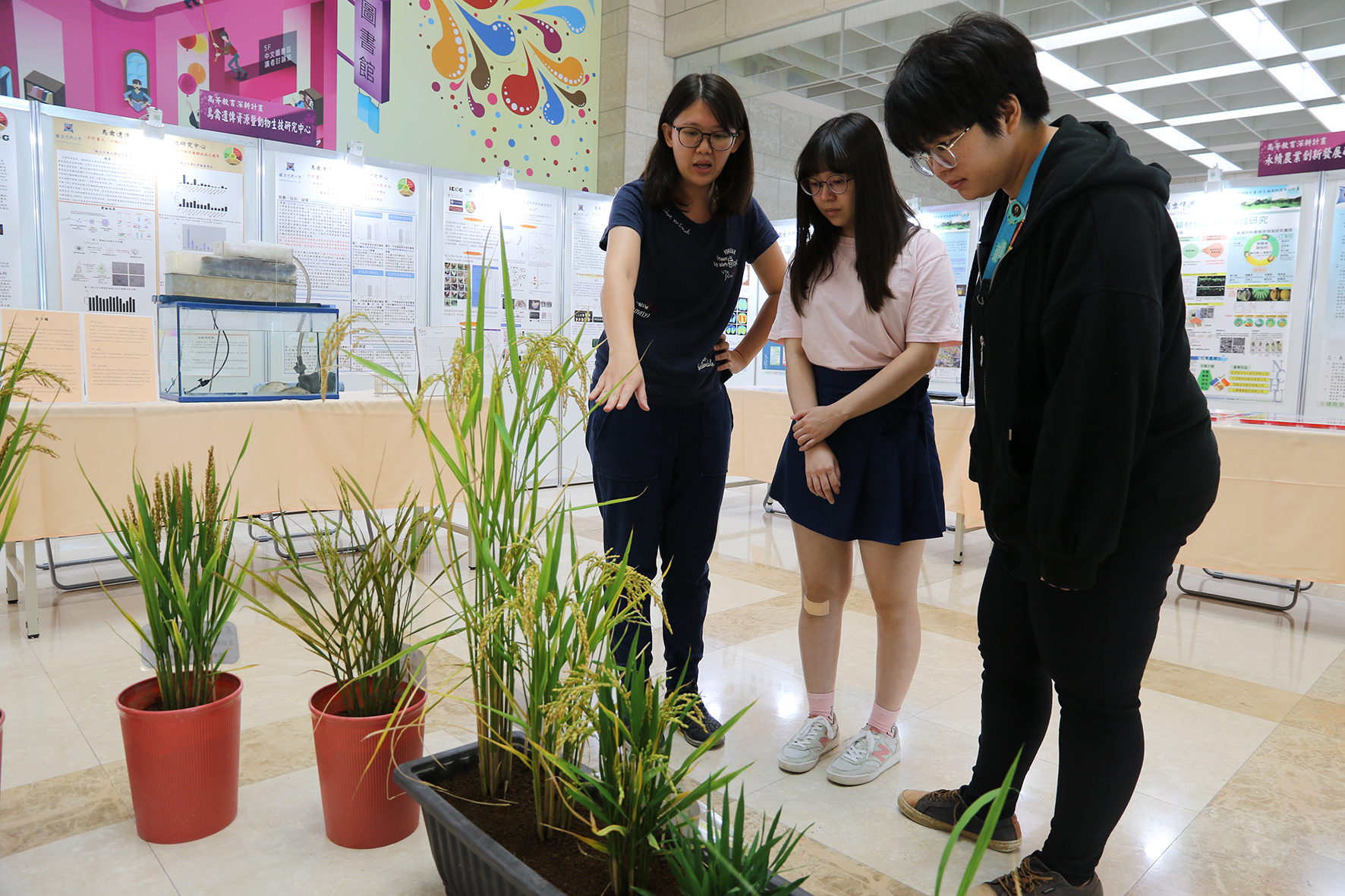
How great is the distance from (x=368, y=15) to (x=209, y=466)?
16.0 ft

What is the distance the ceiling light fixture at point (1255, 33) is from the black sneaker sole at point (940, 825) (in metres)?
5.86

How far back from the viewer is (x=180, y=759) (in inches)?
57.0

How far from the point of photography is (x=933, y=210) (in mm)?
5332

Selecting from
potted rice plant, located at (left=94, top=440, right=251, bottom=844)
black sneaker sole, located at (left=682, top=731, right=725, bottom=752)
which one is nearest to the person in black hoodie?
black sneaker sole, located at (left=682, top=731, right=725, bottom=752)

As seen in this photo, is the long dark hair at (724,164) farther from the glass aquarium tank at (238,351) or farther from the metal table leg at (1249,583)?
the metal table leg at (1249,583)

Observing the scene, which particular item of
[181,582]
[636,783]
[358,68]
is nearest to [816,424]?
[636,783]

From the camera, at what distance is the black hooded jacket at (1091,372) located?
103 centimetres

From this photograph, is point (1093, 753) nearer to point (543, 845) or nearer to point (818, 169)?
point (543, 845)

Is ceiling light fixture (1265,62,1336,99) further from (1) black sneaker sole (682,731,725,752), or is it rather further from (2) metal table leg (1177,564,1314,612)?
(1) black sneaker sole (682,731,725,752)

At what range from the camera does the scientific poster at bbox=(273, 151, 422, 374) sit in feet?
15.7

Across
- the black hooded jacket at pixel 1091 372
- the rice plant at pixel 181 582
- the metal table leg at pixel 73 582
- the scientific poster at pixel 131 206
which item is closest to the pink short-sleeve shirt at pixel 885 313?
the black hooded jacket at pixel 1091 372

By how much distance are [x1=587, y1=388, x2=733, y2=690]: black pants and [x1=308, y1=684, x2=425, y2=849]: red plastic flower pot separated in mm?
463

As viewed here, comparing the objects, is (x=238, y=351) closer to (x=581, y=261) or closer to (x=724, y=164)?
(x=724, y=164)

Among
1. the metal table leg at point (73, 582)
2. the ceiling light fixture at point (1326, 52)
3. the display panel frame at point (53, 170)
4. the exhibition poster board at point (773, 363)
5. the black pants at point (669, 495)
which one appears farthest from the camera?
the exhibition poster board at point (773, 363)
